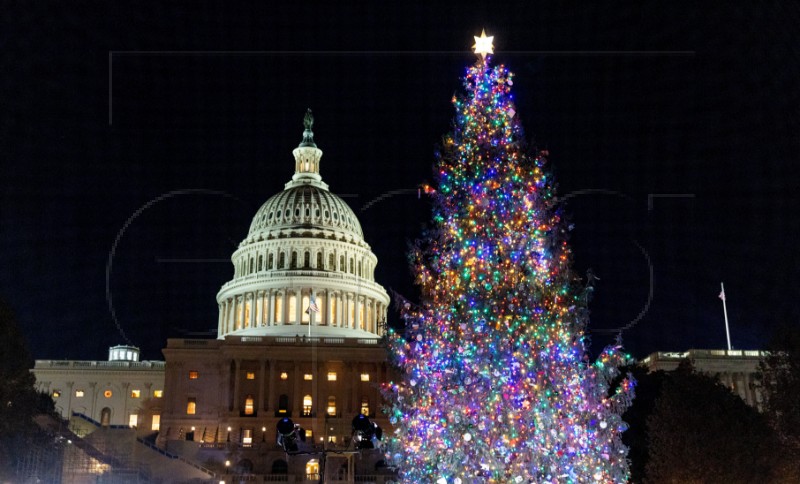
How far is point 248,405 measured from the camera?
89125 mm

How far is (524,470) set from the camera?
2191cm

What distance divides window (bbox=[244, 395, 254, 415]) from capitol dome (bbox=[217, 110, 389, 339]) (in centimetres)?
1485

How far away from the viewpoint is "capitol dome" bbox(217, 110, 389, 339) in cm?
11044

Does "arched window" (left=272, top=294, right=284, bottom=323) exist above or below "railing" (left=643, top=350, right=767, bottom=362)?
above

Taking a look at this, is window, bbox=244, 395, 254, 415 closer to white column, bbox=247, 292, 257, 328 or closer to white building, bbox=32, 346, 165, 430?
white column, bbox=247, 292, 257, 328

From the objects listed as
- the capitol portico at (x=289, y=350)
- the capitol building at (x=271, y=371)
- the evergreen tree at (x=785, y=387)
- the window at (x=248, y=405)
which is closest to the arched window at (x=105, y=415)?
the capitol building at (x=271, y=371)

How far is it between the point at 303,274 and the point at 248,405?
26.9 metres

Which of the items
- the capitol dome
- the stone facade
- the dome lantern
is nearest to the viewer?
the stone facade

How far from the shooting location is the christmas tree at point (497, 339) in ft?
73.0

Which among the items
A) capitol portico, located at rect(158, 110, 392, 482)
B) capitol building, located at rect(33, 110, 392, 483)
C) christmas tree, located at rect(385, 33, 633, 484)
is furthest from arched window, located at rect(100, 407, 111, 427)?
christmas tree, located at rect(385, 33, 633, 484)

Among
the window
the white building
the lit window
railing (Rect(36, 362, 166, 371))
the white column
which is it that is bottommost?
the lit window

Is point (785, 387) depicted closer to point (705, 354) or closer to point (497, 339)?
point (497, 339)

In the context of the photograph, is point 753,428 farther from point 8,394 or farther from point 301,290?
point 301,290

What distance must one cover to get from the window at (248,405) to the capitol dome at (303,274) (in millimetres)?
14847
